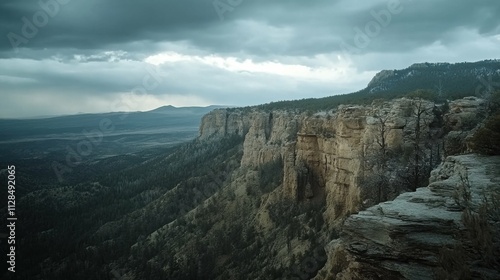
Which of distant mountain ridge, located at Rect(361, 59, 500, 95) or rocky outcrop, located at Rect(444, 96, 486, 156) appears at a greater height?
distant mountain ridge, located at Rect(361, 59, 500, 95)

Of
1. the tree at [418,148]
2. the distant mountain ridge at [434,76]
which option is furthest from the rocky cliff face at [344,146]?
the distant mountain ridge at [434,76]

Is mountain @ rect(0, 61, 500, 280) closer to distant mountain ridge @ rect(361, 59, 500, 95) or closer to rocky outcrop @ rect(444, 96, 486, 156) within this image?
rocky outcrop @ rect(444, 96, 486, 156)

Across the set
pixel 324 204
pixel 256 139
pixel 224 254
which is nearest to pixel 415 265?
pixel 324 204

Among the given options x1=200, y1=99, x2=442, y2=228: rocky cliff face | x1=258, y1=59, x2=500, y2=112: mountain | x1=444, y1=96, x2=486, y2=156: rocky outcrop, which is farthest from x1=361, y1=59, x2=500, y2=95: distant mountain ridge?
x1=444, y1=96, x2=486, y2=156: rocky outcrop

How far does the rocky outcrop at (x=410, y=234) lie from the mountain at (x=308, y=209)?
0.03 m

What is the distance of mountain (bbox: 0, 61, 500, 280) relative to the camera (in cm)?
865

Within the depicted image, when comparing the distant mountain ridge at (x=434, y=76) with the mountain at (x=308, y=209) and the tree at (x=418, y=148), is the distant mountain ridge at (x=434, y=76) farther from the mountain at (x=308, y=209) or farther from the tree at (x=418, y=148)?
the tree at (x=418, y=148)

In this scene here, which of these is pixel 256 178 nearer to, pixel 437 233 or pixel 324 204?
pixel 324 204

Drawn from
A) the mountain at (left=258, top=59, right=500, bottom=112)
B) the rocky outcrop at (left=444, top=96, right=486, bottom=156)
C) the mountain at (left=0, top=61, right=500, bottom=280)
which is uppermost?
the mountain at (left=258, top=59, right=500, bottom=112)

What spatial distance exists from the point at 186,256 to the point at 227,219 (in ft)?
22.6

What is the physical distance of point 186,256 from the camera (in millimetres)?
45656

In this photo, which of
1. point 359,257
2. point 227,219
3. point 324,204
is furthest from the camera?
point 227,219

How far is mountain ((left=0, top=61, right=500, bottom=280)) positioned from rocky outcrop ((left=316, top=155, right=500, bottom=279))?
0.03 metres

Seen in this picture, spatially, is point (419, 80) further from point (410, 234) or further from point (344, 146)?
point (410, 234)
